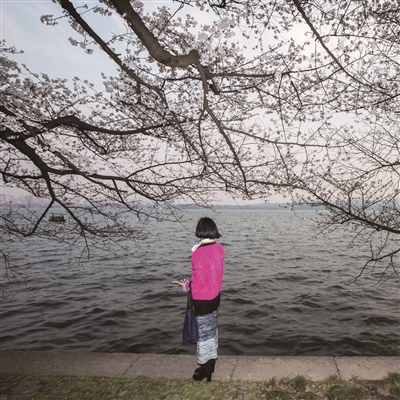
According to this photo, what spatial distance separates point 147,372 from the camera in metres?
3.87

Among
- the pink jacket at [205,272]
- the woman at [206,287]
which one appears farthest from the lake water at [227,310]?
the pink jacket at [205,272]

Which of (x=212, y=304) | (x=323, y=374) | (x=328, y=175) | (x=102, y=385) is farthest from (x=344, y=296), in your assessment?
(x=102, y=385)

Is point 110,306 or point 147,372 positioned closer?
point 147,372

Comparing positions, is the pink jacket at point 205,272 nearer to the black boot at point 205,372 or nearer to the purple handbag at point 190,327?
the purple handbag at point 190,327

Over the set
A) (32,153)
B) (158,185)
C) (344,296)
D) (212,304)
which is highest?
(32,153)

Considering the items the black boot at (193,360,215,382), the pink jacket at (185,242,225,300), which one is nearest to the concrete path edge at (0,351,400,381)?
the black boot at (193,360,215,382)

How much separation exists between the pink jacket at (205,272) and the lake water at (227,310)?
3.12 metres

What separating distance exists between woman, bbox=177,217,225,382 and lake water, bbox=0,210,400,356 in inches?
101

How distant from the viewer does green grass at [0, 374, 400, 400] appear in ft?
10.5

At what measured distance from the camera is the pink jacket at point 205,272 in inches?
139

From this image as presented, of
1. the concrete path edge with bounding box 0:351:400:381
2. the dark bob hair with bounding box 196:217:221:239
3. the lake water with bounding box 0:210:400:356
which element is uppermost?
the dark bob hair with bounding box 196:217:221:239

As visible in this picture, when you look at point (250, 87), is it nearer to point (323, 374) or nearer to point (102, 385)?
point (323, 374)

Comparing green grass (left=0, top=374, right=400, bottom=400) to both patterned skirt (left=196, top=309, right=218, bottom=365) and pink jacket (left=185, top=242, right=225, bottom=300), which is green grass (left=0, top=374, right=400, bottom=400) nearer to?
patterned skirt (left=196, top=309, right=218, bottom=365)

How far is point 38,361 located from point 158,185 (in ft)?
11.6
